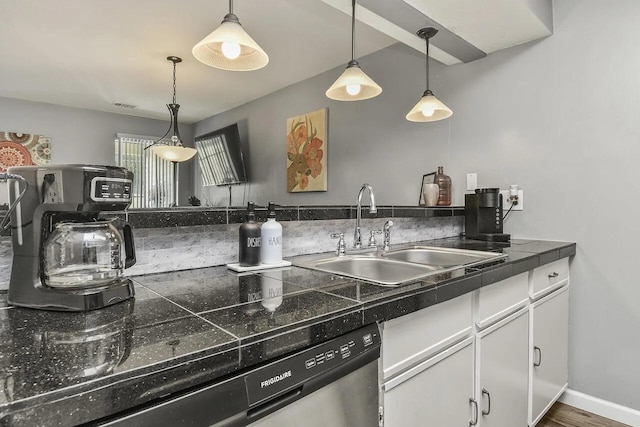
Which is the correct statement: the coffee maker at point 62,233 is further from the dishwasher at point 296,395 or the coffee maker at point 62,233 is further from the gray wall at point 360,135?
the gray wall at point 360,135

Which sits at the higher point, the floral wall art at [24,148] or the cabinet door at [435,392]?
the floral wall art at [24,148]

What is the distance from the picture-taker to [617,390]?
1833mm

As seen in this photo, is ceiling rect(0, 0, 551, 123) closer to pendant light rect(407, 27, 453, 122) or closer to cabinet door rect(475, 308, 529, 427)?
pendant light rect(407, 27, 453, 122)

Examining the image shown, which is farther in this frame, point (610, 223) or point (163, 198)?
point (163, 198)

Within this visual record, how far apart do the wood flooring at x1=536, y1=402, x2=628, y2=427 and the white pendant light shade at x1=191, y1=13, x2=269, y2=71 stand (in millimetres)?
2172

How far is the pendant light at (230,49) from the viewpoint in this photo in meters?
1.26

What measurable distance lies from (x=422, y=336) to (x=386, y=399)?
20 centimetres

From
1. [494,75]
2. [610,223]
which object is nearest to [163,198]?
[494,75]

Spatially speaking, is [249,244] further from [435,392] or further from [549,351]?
→ [549,351]

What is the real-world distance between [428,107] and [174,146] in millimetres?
2313

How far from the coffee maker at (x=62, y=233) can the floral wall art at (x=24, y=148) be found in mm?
2870

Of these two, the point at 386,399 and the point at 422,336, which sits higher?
the point at 422,336

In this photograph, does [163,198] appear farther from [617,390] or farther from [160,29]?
[617,390]

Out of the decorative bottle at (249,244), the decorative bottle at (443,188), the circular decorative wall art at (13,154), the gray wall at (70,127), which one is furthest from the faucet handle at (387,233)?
the circular decorative wall art at (13,154)
